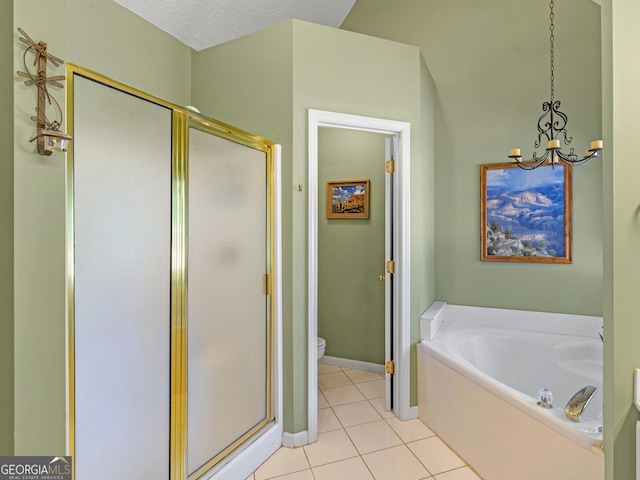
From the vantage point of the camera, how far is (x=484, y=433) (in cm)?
192

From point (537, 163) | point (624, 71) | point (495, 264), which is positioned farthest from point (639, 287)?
point (495, 264)

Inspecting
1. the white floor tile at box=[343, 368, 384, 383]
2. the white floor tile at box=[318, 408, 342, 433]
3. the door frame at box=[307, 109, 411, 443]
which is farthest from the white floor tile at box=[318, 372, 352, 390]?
the door frame at box=[307, 109, 411, 443]

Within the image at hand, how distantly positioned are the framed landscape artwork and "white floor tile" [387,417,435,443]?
4.86 ft

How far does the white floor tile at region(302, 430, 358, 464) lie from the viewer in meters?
2.07

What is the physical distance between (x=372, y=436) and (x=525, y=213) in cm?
214

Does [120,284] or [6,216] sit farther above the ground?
[6,216]

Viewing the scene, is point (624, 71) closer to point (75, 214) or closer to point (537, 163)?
Result: point (537, 163)

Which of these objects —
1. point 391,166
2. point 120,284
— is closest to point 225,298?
point 120,284

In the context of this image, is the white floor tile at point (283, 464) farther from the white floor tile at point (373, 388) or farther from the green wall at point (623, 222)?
the green wall at point (623, 222)

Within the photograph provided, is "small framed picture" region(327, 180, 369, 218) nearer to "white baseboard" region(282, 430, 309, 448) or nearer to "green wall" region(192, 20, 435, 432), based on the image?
"green wall" region(192, 20, 435, 432)

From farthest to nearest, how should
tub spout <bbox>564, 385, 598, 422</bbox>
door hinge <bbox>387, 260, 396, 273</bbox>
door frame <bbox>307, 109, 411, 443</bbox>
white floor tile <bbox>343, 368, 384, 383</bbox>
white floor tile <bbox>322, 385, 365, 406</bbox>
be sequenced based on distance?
white floor tile <bbox>343, 368, 384, 383</bbox>, white floor tile <bbox>322, 385, 365, 406</bbox>, door hinge <bbox>387, 260, 396, 273</bbox>, door frame <bbox>307, 109, 411, 443</bbox>, tub spout <bbox>564, 385, 598, 422</bbox>

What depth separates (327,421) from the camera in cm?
248

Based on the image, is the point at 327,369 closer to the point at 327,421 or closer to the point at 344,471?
the point at 327,421

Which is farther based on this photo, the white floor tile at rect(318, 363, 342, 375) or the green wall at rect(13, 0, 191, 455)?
the white floor tile at rect(318, 363, 342, 375)
